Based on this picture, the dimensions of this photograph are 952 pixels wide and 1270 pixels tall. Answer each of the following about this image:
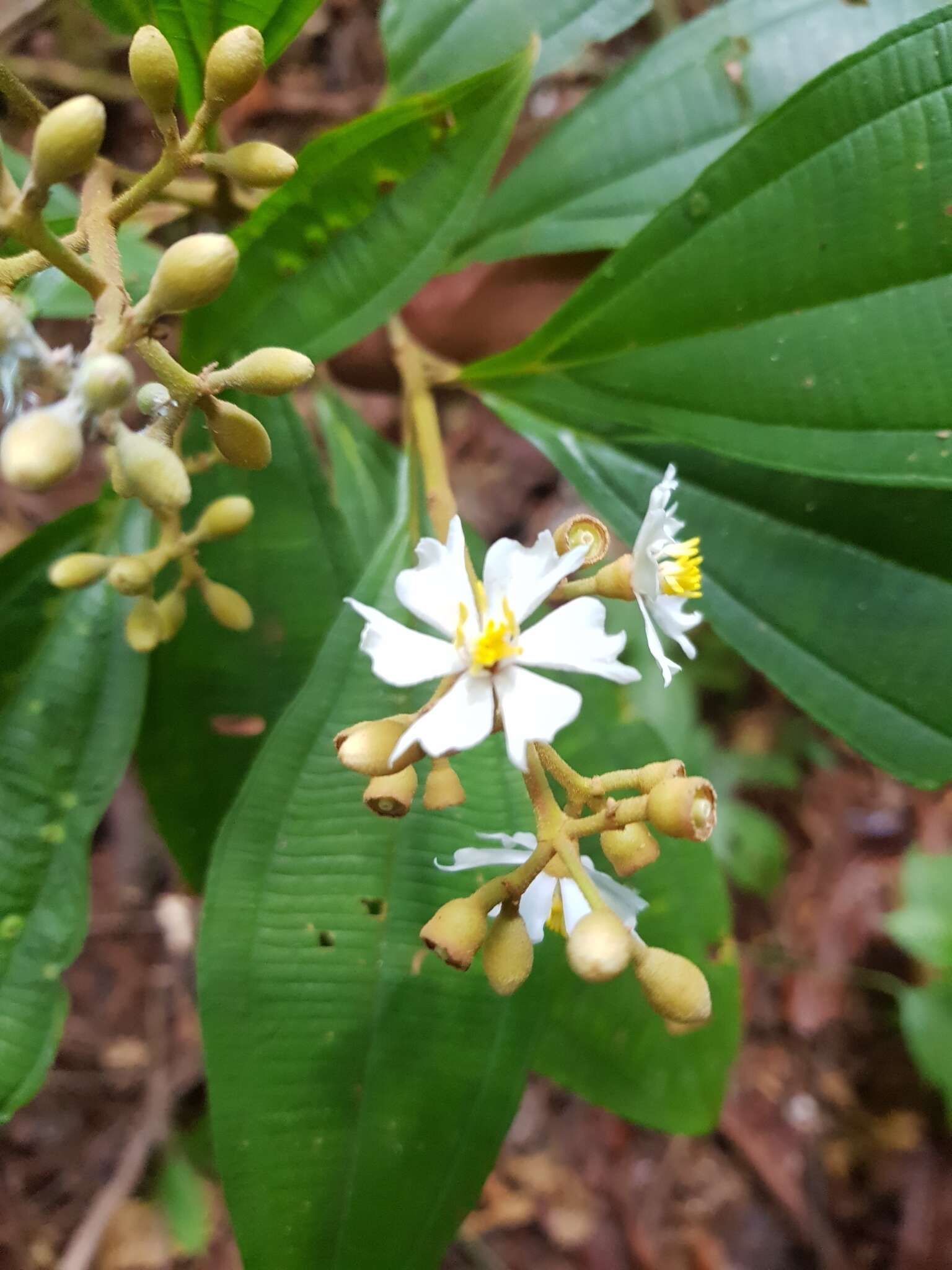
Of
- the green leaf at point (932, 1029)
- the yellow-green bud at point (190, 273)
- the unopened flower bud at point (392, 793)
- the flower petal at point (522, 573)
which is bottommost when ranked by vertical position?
the green leaf at point (932, 1029)

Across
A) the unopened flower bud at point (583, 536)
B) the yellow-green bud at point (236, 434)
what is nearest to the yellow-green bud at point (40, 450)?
the yellow-green bud at point (236, 434)

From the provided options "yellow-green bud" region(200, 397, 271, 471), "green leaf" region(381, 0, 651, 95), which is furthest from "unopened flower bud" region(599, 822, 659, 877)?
Result: "green leaf" region(381, 0, 651, 95)

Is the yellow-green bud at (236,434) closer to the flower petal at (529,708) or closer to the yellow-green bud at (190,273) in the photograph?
the yellow-green bud at (190,273)

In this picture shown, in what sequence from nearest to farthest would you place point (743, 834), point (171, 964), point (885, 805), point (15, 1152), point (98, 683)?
point (98, 683) < point (15, 1152) < point (171, 964) < point (743, 834) < point (885, 805)

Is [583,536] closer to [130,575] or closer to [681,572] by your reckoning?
[681,572]

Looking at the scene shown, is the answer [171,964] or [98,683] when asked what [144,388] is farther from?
[171,964]

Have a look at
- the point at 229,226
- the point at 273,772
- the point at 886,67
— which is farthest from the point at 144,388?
the point at 886,67

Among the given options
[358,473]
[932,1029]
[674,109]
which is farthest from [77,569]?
[932,1029]
